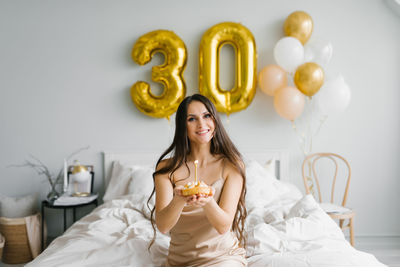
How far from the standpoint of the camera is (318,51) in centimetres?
302

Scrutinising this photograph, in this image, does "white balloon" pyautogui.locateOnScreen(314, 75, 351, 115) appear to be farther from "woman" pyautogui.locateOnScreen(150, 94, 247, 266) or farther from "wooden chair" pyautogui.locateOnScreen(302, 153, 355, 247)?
"woman" pyautogui.locateOnScreen(150, 94, 247, 266)

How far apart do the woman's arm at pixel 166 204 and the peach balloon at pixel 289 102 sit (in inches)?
65.2

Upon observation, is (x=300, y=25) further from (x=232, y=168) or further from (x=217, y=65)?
(x=232, y=168)

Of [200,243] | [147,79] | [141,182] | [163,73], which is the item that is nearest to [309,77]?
[163,73]

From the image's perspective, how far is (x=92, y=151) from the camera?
331 cm

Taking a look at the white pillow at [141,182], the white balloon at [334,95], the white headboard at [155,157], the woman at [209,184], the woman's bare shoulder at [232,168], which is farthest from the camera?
the white headboard at [155,157]

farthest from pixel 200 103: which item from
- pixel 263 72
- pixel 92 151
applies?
pixel 92 151

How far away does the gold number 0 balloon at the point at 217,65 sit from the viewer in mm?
3137

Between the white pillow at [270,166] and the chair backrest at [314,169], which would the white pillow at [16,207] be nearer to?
the white pillow at [270,166]

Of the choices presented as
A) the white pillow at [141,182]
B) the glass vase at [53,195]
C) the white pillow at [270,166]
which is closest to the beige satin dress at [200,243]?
the white pillow at [141,182]

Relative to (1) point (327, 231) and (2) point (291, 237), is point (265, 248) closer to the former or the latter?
(2) point (291, 237)

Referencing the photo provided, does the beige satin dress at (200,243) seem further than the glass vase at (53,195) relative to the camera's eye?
No

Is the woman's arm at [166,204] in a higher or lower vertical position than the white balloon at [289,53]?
lower

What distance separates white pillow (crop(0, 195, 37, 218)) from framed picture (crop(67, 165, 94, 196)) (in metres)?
0.36
